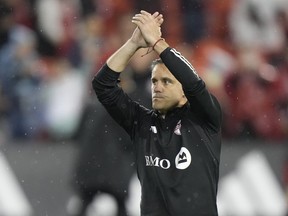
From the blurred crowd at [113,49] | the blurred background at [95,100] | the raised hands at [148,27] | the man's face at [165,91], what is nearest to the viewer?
the raised hands at [148,27]

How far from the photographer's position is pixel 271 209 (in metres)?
10.9

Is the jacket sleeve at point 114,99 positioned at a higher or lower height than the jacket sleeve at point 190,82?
higher

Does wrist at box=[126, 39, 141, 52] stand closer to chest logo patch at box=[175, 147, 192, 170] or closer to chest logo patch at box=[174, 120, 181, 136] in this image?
chest logo patch at box=[174, 120, 181, 136]

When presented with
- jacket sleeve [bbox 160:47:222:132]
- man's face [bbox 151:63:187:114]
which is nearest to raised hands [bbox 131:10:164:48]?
jacket sleeve [bbox 160:47:222:132]

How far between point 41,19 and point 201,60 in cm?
220

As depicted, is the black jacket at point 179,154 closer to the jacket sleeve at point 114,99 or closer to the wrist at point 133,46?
the jacket sleeve at point 114,99

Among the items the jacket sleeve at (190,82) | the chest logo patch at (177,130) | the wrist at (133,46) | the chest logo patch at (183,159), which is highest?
the wrist at (133,46)

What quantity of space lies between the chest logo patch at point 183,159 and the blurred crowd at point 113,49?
13.7 feet

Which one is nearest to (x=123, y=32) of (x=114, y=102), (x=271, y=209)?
(x=271, y=209)

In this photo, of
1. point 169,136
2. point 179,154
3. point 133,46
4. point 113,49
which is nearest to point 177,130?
point 169,136

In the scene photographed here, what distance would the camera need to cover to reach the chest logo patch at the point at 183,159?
6426 mm

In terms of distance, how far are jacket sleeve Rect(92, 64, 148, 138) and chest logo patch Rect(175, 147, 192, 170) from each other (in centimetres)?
47

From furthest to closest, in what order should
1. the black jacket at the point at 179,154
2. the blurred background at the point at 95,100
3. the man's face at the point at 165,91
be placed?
the blurred background at the point at 95,100
the man's face at the point at 165,91
the black jacket at the point at 179,154

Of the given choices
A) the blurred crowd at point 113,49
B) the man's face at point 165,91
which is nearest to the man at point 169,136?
the man's face at point 165,91
